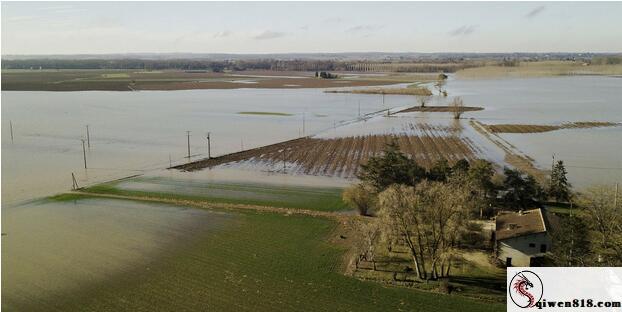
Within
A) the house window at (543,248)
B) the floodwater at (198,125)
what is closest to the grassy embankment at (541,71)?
the floodwater at (198,125)

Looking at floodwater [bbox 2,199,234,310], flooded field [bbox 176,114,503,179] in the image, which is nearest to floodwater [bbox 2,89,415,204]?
flooded field [bbox 176,114,503,179]

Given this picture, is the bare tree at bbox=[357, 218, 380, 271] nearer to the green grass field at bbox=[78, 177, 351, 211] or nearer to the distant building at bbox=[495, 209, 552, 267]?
the distant building at bbox=[495, 209, 552, 267]

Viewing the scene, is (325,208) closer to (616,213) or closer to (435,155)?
(616,213)

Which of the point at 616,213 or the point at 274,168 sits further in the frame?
the point at 274,168

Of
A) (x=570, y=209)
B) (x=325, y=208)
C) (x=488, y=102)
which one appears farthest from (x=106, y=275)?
(x=488, y=102)

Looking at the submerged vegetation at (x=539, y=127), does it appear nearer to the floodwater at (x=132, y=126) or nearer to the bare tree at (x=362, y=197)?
the floodwater at (x=132, y=126)

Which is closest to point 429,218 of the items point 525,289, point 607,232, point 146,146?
point 607,232

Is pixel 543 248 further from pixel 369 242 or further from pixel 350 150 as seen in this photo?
pixel 350 150
